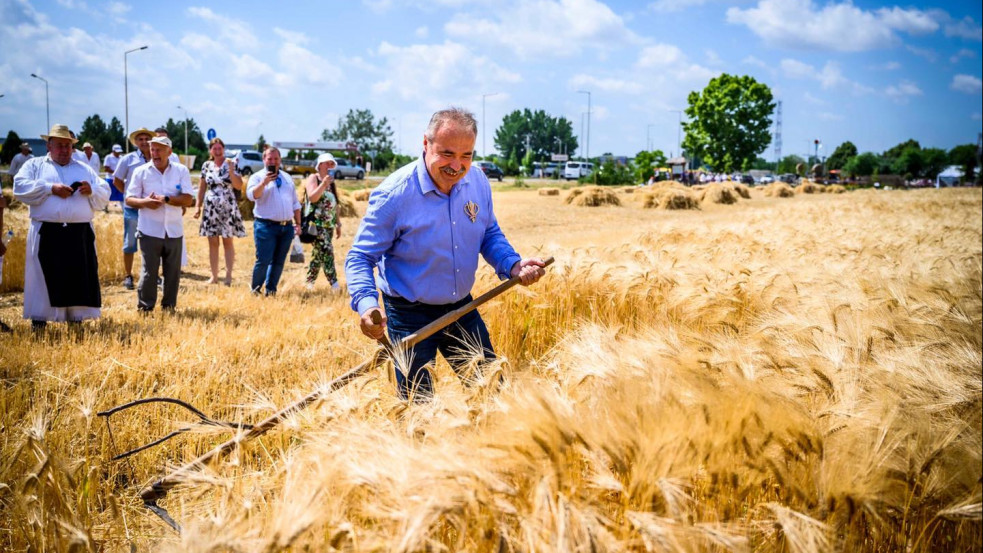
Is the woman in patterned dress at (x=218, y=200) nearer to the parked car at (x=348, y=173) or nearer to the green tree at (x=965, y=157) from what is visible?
the parked car at (x=348, y=173)

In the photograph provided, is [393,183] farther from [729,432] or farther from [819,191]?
[819,191]

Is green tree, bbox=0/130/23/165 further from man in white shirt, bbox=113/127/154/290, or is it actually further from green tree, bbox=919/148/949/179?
green tree, bbox=919/148/949/179

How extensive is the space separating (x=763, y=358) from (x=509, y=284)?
1.20m

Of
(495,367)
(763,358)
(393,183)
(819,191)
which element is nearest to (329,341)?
(393,183)

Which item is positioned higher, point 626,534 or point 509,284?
point 509,284

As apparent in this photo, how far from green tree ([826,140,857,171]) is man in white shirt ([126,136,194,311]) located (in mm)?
143420

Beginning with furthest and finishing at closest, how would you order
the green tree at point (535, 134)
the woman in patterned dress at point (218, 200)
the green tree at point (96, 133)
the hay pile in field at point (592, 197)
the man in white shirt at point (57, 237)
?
the green tree at point (535, 134) → the green tree at point (96, 133) → the hay pile in field at point (592, 197) → the woman in patterned dress at point (218, 200) → the man in white shirt at point (57, 237)

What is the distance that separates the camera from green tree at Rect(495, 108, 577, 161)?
4572 inches

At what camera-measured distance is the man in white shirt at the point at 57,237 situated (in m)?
5.36

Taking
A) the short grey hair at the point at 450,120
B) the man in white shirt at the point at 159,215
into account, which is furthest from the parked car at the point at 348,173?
the short grey hair at the point at 450,120

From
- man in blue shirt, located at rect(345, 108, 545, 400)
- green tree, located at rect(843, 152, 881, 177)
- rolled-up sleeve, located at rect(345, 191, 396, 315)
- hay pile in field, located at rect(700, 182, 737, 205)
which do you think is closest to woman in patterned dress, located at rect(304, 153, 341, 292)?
man in blue shirt, located at rect(345, 108, 545, 400)

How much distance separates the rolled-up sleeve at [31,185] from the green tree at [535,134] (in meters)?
113

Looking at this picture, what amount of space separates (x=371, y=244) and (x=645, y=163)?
44958 millimetres

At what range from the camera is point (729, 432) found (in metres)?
1.71
